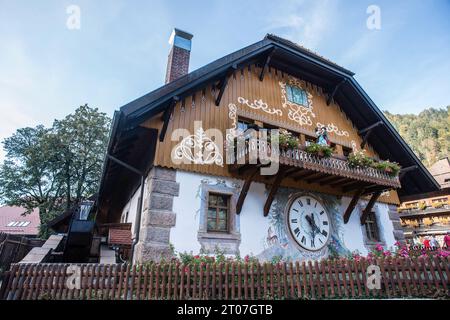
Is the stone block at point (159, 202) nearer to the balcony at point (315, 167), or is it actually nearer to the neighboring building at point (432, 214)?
the balcony at point (315, 167)

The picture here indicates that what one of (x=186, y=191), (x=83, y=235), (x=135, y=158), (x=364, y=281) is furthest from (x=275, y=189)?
(x=83, y=235)

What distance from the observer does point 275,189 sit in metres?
9.42

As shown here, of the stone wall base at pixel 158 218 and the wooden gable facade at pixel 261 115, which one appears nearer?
the stone wall base at pixel 158 218

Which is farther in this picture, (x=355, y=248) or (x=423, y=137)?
(x=423, y=137)

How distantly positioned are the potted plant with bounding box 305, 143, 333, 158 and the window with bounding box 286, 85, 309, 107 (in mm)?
3604

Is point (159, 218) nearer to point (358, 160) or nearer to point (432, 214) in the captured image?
point (358, 160)

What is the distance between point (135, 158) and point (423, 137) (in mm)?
90481

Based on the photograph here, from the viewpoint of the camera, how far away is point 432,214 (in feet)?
92.1

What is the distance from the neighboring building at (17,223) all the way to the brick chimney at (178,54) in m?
28.1

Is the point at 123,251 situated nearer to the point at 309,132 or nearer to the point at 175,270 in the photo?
the point at 175,270

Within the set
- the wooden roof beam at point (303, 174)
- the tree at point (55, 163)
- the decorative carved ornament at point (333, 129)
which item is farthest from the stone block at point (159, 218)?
the tree at point (55, 163)

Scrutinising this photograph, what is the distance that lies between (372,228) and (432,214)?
71.2ft

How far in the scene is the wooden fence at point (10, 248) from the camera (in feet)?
38.2

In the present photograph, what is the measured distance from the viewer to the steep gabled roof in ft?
27.0
